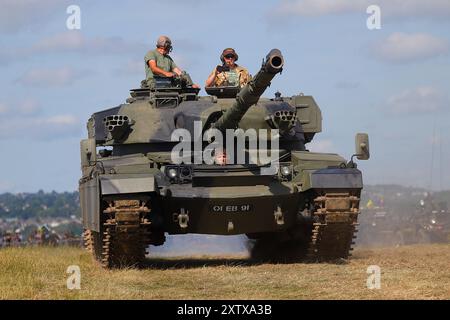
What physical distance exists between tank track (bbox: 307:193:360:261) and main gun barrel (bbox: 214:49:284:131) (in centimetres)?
182

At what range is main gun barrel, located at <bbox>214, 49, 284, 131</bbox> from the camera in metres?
14.6

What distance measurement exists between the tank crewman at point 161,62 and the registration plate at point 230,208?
3.37m

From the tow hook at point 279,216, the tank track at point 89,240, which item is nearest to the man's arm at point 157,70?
the tank track at point 89,240

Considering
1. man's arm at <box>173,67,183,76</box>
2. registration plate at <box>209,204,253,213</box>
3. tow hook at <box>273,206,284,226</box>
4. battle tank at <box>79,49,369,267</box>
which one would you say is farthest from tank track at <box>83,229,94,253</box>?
tow hook at <box>273,206,284,226</box>

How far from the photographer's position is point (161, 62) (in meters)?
20.0

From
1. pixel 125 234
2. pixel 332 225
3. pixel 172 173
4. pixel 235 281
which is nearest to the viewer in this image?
pixel 235 281

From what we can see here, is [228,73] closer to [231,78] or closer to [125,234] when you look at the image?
[231,78]

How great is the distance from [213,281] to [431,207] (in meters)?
27.5

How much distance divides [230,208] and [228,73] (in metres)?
3.49

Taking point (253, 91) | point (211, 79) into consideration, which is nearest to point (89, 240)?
point (211, 79)

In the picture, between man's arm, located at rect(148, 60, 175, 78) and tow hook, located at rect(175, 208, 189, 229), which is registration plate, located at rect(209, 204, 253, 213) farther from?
man's arm, located at rect(148, 60, 175, 78)

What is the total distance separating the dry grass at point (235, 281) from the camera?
13.0 meters
